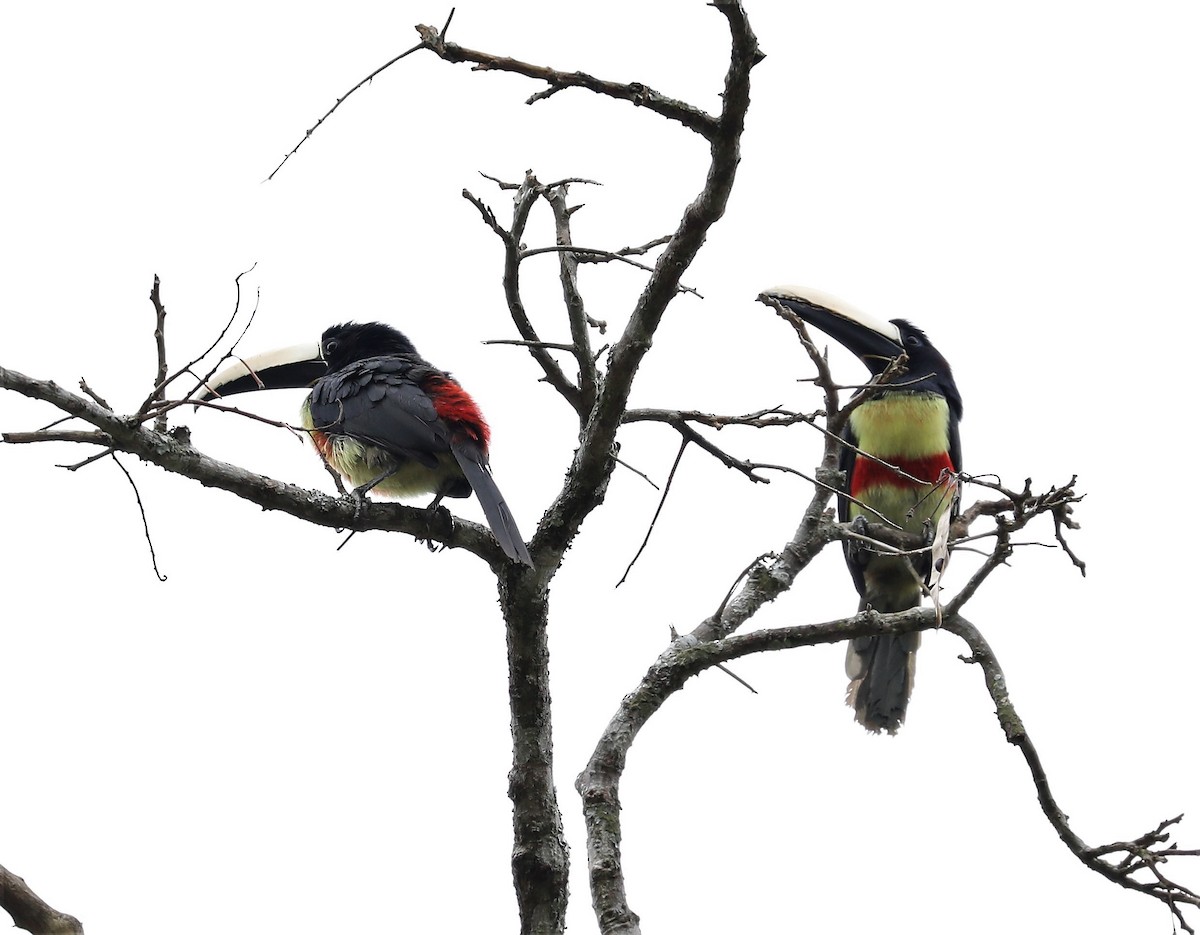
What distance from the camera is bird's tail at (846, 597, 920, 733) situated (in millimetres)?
6020

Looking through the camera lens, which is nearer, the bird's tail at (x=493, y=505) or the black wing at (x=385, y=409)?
the bird's tail at (x=493, y=505)

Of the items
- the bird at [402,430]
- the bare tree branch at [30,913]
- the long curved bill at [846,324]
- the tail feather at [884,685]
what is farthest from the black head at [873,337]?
the bare tree branch at [30,913]

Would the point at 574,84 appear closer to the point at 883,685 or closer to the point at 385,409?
the point at 385,409

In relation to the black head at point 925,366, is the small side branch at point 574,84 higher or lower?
lower

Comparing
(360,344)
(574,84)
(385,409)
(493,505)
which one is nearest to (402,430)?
(385,409)

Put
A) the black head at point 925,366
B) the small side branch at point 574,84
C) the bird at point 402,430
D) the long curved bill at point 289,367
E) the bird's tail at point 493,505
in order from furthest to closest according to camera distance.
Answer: the black head at point 925,366, the long curved bill at point 289,367, the bird at point 402,430, the bird's tail at point 493,505, the small side branch at point 574,84

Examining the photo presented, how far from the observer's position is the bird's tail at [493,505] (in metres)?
3.97

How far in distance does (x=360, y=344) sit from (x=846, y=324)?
234 centimetres

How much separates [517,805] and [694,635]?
0.82 m

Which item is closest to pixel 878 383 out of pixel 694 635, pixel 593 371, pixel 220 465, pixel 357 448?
pixel 593 371

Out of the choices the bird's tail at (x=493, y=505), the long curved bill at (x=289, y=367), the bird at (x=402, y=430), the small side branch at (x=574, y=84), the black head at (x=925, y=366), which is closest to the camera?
the small side branch at (x=574, y=84)

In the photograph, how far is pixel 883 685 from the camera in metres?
6.04

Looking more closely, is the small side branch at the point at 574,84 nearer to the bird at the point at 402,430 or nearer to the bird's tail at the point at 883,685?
the bird at the point at 402,430

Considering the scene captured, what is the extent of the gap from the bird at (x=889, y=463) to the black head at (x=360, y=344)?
177 centimetres
